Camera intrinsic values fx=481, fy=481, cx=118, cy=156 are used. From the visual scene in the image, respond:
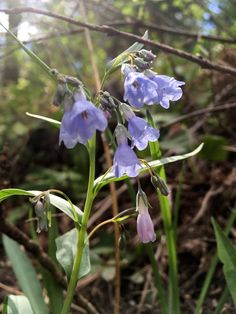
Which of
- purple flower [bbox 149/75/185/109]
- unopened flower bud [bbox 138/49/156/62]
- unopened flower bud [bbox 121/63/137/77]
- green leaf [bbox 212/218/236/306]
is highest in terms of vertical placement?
unopened flower bud [bbox 138/49/156/62]

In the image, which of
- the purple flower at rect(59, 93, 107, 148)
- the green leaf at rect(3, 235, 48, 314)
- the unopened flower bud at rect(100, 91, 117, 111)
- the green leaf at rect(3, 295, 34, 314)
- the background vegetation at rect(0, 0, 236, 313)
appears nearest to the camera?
the purple flower at rect(59, 93, 107, 148)

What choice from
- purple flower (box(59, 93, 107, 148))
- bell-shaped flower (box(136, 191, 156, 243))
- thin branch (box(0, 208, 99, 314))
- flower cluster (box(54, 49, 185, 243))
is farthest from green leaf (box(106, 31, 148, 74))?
thin branch (box(0, 208, 99, 314))

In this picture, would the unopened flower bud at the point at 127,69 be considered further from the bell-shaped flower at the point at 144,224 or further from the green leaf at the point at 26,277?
the green leaf at the point at 26,277

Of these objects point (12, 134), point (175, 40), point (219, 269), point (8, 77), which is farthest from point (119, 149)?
point (8, 77)

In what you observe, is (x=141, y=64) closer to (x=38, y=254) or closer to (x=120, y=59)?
(x=120, y=59)

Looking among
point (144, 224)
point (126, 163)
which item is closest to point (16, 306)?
point (144, 224)

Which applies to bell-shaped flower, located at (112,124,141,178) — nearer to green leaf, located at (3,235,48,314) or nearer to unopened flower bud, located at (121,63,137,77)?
unopened flower bud, located at (121,63,137,77)
